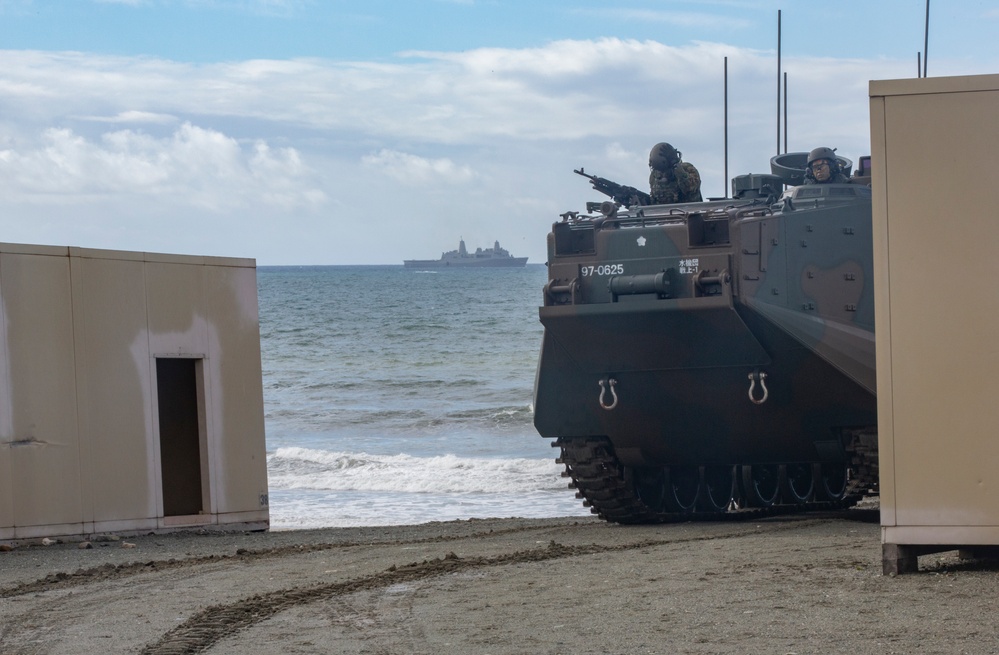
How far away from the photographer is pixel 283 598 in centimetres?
780

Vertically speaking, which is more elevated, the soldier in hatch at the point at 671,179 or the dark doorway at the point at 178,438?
the soldier in hatch at the point at 671,179

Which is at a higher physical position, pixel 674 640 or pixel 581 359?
pixel 581 359

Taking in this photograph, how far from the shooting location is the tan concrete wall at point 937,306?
23.1 feet

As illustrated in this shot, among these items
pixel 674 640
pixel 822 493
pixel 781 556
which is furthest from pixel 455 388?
pixel 674 640

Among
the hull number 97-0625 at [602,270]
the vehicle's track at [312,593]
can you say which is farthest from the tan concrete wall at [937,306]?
the hull number 97-0625 at [602,270]

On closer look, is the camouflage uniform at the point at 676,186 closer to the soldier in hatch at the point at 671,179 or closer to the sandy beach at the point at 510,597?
the soldier in hatch at the point at 671,179

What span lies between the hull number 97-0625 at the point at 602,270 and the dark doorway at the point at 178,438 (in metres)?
4.68

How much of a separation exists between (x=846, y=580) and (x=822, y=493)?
535 cm

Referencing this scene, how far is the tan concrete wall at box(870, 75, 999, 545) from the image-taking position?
703 cm

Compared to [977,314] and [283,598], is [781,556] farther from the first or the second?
[283,598]

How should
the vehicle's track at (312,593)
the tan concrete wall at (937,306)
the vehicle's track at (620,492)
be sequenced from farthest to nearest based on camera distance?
the vehicle's track at (620,492)
the tan concrete wall at (937,306)
the vehicle's track at (312,593)

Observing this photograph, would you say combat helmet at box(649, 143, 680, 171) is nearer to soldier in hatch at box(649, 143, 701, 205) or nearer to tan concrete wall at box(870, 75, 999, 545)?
soldier in hatch at box(649, 143, 701, 205)

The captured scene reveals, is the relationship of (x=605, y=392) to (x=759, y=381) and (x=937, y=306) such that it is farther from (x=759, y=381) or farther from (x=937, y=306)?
(x=937, y=306)

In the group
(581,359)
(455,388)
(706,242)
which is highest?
(706,242)
